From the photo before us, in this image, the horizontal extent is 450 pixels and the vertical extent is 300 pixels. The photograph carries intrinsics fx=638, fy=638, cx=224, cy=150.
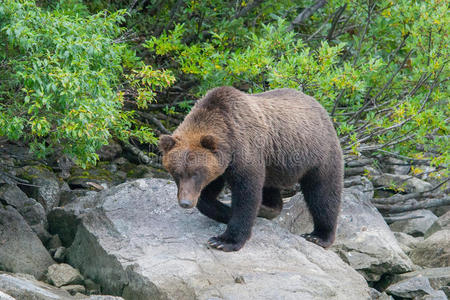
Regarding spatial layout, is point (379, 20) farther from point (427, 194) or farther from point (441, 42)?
point (427, 194)

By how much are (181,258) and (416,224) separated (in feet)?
19.1

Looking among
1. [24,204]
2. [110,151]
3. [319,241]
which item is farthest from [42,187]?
[319,241]

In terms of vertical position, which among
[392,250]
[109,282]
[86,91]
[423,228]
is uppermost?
[86,91]

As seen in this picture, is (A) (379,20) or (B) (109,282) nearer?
(B) (109,282)

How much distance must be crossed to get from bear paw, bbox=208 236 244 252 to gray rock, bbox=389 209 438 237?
5012mm

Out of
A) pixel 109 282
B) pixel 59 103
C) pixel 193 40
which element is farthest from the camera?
pixel 193 40

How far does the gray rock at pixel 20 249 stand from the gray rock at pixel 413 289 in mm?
3907

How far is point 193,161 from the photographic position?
6.41 meters

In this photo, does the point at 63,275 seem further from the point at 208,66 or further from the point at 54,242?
the point at 208,66

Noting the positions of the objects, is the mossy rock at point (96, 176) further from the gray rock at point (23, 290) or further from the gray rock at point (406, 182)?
the gray rock at point (406, 182)

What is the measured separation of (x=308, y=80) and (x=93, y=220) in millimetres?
3702

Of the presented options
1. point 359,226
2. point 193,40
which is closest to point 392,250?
point 359,226

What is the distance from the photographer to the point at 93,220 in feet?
23.2

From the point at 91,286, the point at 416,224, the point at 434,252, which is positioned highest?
the point at 91,286
